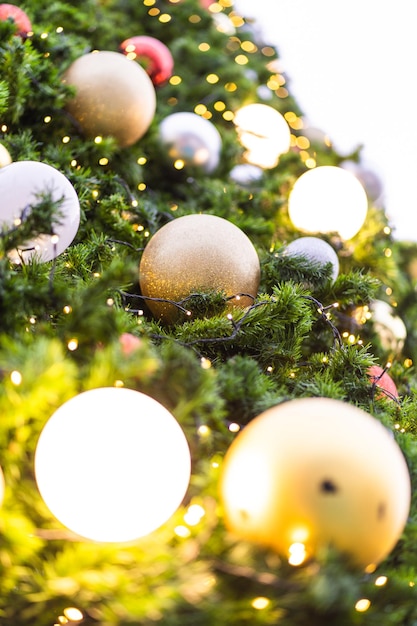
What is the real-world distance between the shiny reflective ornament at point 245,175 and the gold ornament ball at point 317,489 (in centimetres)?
99

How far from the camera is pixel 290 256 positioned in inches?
37.6

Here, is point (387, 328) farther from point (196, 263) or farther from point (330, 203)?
point (196, 263)

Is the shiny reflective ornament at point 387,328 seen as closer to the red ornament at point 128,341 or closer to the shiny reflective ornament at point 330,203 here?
the shiny reflective ornament at point 330,203

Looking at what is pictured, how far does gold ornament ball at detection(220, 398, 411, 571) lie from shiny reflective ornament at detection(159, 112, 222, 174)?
2.97 ft

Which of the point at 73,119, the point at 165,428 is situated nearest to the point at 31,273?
the point at 165,428

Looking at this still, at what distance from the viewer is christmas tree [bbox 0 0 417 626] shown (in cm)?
51

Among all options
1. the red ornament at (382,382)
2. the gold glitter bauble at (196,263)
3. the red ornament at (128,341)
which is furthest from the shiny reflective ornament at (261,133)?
the red ornament at (128,341)

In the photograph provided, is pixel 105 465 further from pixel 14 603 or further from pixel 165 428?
pixel 14 603

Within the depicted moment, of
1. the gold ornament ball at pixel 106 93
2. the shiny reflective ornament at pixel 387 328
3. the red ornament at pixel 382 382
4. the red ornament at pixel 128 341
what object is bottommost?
the shiny reflective ornament at pixel 387 328

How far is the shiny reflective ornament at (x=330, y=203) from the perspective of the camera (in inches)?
45.4

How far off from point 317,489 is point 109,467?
19 centimetres

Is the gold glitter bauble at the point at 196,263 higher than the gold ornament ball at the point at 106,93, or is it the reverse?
the gold ornament ball at the point at 106,93

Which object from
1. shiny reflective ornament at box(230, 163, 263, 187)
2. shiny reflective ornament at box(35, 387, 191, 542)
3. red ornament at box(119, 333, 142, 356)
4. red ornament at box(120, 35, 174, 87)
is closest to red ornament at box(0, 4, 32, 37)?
red ornament at box(120, 35, 174, 87)

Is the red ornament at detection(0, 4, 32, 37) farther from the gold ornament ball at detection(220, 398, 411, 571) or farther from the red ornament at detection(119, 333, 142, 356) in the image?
the gold ornament ball at detection(220, 398, 411, 571)
